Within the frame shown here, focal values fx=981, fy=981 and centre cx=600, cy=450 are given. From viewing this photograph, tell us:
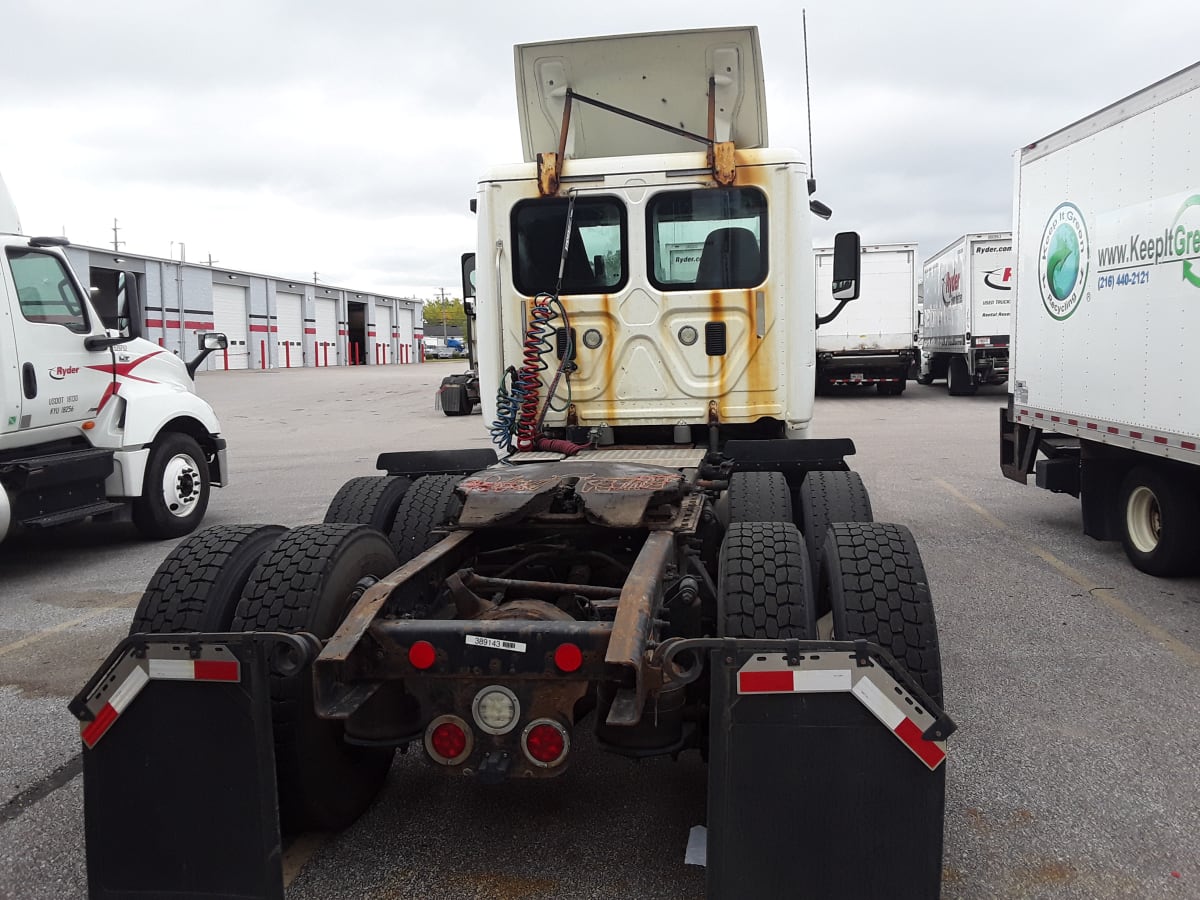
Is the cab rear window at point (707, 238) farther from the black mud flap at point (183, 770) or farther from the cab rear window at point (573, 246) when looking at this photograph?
the black mud flap at point (183, 770)

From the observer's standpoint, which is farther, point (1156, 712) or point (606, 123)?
point (606, 123)

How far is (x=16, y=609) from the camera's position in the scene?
21.0 ft

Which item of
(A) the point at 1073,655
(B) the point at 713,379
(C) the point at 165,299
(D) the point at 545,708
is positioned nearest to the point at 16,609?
(B) the point at 713,379

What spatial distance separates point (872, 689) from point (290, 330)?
177 ft

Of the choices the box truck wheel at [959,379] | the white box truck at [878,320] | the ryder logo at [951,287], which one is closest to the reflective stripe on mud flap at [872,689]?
the ryder logo at [951,287]

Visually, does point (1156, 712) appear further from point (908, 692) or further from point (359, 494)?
point (359, 494)

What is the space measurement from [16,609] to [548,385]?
3.79 meters

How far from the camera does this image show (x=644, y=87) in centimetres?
622

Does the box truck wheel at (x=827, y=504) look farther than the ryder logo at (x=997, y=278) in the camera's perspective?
No

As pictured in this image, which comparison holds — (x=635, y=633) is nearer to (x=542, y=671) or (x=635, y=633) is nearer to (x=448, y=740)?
(x=542, y=671)

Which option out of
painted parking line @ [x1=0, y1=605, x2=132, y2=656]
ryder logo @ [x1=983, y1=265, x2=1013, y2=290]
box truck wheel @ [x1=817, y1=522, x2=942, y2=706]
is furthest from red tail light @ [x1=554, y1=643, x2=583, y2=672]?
ryder logo @ [x1=983, y1=265, x2=1013, y2=290]

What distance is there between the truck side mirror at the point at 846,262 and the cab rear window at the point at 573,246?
1.31 metres

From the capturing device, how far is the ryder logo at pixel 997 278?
20.9 meters

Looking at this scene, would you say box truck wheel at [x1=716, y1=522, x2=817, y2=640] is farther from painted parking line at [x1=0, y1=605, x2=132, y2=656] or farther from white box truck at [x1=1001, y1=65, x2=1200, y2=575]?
painted parking line at [x1=0, y1=605, x2=132, y2=656]
